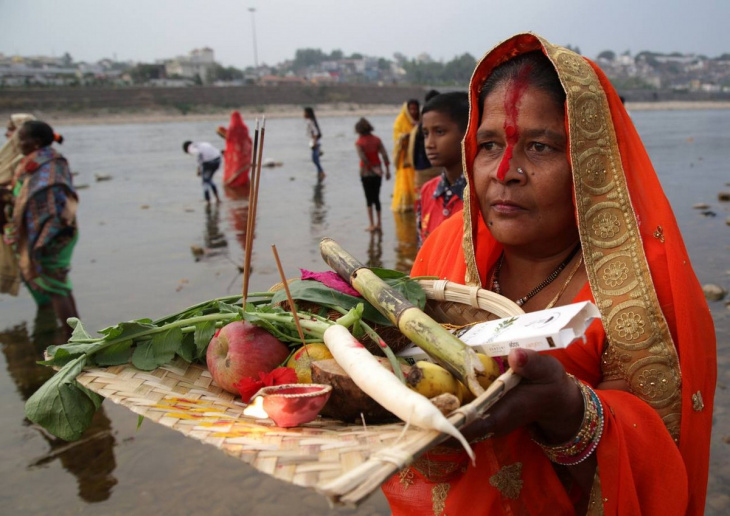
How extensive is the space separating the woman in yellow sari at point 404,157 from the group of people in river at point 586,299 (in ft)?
27.2

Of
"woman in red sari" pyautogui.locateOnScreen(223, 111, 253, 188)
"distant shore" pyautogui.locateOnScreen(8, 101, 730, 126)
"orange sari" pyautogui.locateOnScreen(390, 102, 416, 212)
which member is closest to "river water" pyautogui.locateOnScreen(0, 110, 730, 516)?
"orange sari" pyautogui.locateOnScreen(390, 102, 416, 212)

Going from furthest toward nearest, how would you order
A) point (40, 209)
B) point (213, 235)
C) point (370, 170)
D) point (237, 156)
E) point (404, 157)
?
point (237, 156) → point (404, 157) → point (213, 235) → point (370, 170) → point (40, 209)

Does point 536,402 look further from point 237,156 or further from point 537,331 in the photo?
point 237,156

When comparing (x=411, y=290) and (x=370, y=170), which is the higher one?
(x=411, y=290)

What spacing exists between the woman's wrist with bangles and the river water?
6.98ft

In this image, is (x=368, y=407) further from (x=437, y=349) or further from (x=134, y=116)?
(x=134, y=116)

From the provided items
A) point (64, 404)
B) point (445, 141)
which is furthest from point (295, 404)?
point (445, 141)

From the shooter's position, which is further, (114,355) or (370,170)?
(370,170)

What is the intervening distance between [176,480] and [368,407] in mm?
2750

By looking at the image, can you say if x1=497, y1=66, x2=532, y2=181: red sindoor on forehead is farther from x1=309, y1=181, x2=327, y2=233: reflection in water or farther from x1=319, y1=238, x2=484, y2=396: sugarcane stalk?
x1=309, y1=181, x2=327, y2=233: reflection in water

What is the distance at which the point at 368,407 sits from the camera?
1.26 m

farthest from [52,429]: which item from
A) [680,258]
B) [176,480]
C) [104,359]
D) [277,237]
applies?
[277,237]

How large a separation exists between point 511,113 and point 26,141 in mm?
5428

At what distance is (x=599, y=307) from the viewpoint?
1.51 metres
